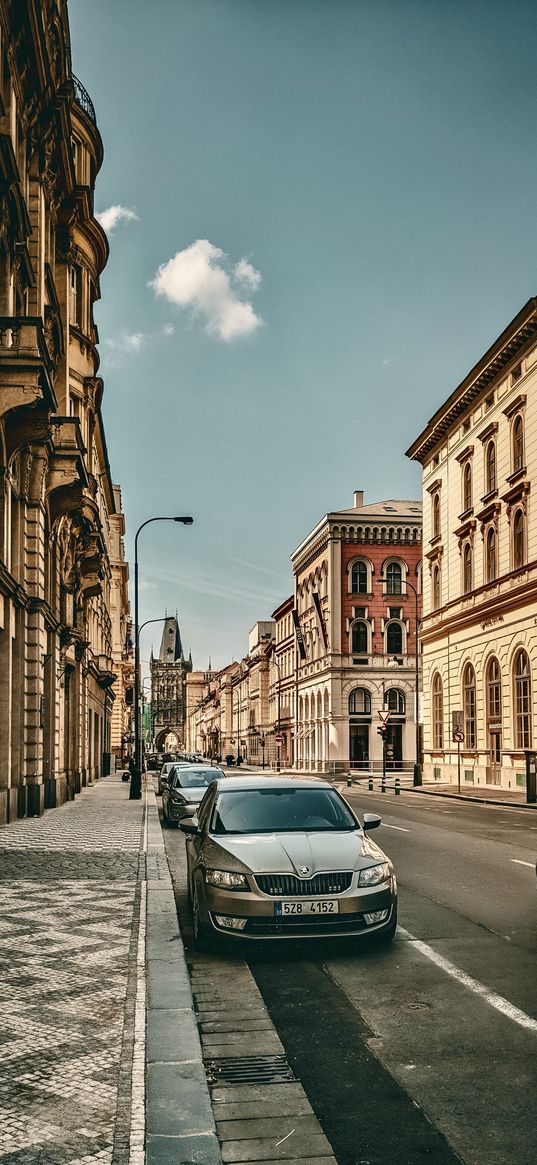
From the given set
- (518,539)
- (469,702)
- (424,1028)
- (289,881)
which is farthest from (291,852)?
(469,702)

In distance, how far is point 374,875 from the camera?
8.65 metres

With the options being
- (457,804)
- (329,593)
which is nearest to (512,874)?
(457,804)

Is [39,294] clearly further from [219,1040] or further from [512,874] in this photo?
[219,1040]

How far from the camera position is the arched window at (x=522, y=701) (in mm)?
38466

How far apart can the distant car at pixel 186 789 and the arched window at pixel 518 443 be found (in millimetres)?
20070

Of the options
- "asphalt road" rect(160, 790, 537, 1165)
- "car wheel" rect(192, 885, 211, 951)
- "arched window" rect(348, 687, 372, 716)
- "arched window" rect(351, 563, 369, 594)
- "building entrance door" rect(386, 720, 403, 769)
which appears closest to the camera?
"asphalt road" rect(160, 790, 537, 1165)

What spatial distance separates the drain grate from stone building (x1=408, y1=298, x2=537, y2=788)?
32464mm

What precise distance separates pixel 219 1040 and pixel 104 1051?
0.84 meters

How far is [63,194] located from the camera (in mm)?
28656

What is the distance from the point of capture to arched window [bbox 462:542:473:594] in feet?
153

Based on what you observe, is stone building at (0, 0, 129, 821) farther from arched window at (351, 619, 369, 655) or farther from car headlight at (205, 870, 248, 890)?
arched window at (351, 619, 369, 655)

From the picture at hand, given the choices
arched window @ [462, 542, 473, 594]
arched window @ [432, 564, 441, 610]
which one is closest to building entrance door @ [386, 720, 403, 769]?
arched window @ [432, 564, 441, 610]

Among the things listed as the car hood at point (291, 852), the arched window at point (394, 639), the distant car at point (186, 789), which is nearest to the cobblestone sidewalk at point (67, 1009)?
the car hood at point (291, 852)

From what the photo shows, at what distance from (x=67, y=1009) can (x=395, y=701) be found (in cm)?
6843
